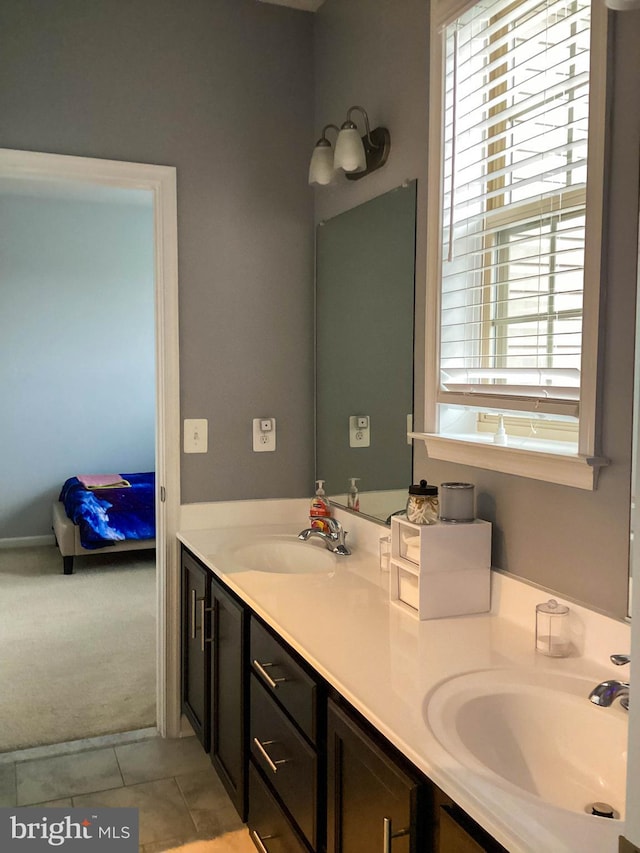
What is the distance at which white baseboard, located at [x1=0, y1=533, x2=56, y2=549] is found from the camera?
634 centimetres

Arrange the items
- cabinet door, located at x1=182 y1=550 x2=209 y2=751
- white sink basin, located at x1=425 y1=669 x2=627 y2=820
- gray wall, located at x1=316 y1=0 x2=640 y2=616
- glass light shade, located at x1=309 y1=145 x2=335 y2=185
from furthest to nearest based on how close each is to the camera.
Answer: glass light shade, located at x1=309 y1=145 x2=335 y2=185, cabinet door, located at x1=182 y1=550 x2=209 y2=751, gray wall, located at x1=316 y1=0 x2=640 y2=616, white sink basin, located at x1=425 y1=669 x2=627 y2=820

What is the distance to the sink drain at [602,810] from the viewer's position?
1.31 m

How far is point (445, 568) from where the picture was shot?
6.32 ft

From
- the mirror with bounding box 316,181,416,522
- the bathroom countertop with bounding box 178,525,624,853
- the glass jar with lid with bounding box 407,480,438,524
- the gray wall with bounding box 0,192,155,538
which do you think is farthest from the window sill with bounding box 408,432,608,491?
the gray wall with bounding box 0,192,155,538

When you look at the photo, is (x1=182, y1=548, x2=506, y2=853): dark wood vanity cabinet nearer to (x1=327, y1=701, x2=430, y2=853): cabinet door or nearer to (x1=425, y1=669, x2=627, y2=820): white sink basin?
(x1=327, y1=701, x2=430, y2=853): cabinet door

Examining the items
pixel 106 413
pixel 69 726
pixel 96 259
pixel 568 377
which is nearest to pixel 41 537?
pixel 106 413

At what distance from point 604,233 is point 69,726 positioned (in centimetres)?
273

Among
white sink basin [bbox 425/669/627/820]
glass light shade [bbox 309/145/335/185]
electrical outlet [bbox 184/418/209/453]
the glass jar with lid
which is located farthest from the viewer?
electrical outlet [bbox 184/418/209/453]

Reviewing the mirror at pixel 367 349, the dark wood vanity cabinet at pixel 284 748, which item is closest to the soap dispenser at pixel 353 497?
the mirror at pixel 367 349

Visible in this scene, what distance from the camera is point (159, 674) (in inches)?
121

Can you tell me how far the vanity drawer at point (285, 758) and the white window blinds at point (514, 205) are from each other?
93 cm

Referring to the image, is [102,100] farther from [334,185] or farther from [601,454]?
[601,454]

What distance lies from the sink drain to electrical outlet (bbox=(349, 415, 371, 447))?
1539 millimetres

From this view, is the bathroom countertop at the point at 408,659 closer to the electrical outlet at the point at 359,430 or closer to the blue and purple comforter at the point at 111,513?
the electrical outlet at the point at 359,430
